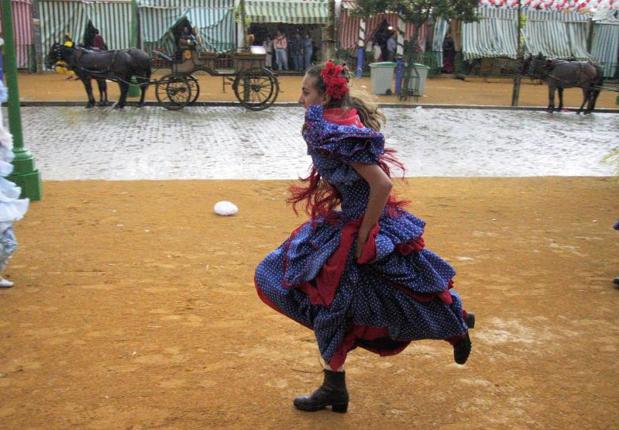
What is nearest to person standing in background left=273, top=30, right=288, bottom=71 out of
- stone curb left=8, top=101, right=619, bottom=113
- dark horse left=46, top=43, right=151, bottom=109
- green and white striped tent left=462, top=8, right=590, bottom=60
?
green and white striped tent left=462, top=8, right=590, bottom=60

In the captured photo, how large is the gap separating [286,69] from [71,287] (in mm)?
23500

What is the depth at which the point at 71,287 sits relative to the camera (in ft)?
15.3

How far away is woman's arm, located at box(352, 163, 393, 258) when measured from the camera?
9.05 ft

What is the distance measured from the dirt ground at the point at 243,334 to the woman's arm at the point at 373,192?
3.15ft

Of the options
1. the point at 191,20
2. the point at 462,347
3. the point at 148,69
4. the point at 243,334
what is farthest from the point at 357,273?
the point at 191,20

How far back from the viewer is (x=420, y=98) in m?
19.7

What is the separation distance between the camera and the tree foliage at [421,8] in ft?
59.7

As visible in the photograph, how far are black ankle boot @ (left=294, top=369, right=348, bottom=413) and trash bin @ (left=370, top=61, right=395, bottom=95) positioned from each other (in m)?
17.2

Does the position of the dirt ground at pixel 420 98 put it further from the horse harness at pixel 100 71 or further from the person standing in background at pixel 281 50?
the horse harness at pixel 100 71

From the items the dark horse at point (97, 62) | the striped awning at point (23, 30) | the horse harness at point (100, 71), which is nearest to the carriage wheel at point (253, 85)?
the dark horse at point (97, 62)

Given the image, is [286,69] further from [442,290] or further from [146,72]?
[442,290]

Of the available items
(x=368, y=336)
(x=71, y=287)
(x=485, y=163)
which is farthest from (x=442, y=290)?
(x=485, y=163)

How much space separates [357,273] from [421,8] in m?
16.8

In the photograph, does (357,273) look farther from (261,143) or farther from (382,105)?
(382,105)
